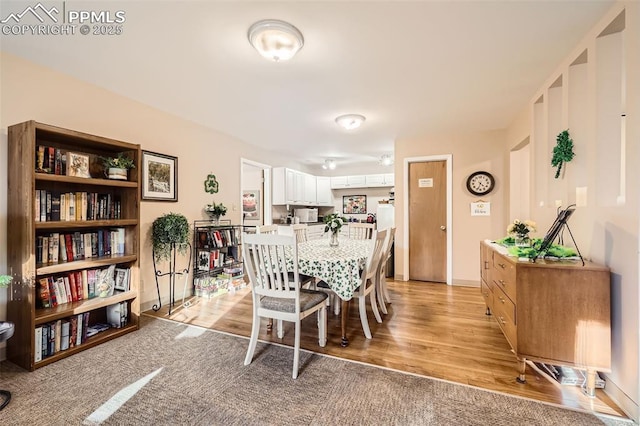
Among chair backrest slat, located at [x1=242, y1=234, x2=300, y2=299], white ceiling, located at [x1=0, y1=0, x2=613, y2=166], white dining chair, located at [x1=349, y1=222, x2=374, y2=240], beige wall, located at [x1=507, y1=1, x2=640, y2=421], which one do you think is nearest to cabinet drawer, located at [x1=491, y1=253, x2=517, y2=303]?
beige wall, located at [x1=507, y1=1, x2=640, y2=421]

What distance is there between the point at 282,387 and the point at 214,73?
2.64 m

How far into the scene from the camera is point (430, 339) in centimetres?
251

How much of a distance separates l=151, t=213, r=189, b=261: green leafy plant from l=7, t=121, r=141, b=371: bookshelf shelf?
0.42 metres

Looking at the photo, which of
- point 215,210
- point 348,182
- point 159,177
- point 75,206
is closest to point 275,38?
point 75,206

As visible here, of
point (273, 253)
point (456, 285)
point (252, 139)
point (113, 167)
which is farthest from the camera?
point (252, 139)

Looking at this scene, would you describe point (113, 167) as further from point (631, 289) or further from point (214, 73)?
point (631, 289)

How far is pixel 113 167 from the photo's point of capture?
2.65 m

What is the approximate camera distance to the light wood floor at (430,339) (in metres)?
1.84

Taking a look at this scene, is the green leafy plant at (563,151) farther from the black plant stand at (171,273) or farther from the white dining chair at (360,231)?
the black plant stand at (171,273)

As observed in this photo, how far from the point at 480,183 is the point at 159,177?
181 inches

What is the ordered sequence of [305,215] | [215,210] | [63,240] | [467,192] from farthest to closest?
[305,215]
[467,192]
[215,210]
[63,240]

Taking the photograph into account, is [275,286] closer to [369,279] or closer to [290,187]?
[369,279]

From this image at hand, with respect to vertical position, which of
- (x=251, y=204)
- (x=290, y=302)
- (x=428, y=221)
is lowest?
(x=290, y=302)

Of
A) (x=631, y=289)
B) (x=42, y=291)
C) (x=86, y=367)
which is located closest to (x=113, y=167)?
(x=42, y=291)
